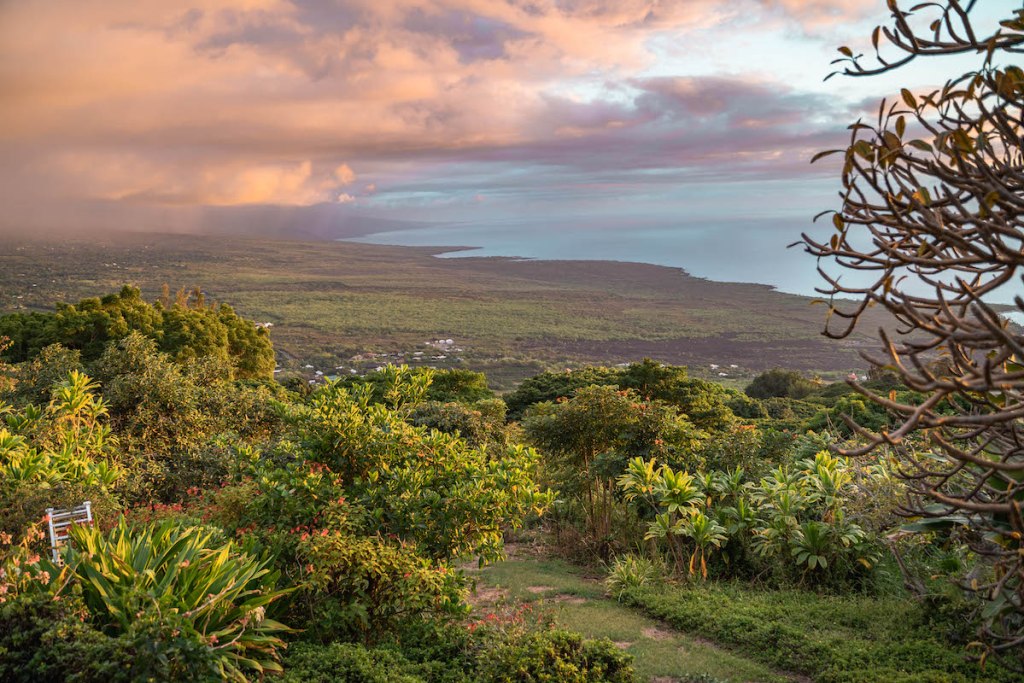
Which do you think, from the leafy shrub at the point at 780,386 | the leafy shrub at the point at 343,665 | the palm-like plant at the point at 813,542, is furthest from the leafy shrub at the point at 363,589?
the leafy shrub at the point at 780,386

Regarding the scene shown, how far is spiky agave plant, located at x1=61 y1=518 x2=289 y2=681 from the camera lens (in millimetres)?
4445

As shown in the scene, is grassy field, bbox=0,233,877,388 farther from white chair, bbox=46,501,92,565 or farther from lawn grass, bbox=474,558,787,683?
white chair, bbox=46,501,92,565

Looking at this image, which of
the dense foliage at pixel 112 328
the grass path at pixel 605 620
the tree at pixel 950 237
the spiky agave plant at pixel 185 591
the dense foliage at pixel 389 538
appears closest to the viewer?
the tree at pixel 950 237

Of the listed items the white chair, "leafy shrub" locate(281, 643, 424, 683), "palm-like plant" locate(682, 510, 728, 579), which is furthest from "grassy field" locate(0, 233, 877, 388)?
"leafy shrub" locate(281, 643, 424, 683)

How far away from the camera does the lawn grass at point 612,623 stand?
19.9 ft

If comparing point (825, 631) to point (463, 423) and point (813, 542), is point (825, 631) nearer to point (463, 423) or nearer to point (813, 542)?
point (813, 542)

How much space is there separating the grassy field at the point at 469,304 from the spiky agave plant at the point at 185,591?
45220mm

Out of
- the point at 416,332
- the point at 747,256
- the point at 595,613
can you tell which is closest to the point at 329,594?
the point at 595,613

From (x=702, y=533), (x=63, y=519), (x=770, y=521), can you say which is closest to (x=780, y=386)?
(x=770, y=521)

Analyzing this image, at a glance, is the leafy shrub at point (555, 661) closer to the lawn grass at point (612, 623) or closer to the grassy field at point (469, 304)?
Answer: the lawn grass at point (612, 623)

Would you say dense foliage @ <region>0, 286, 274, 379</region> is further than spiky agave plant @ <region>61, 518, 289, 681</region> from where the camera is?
Yes

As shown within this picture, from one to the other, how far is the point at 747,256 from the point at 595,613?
180m

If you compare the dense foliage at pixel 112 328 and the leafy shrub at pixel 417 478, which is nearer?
the leafy shrub at pixel 417 478

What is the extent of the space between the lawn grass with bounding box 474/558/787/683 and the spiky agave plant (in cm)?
278
